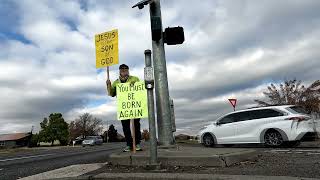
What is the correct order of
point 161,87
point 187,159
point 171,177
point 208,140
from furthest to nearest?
point 208,140, point 161,87, point 187,159, point 171,177

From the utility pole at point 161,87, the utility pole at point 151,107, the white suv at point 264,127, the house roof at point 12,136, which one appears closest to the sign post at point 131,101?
the utility pole at point 151,107

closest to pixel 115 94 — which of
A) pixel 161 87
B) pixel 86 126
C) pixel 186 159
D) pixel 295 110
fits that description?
pixel 161 87

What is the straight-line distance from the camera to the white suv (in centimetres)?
1368

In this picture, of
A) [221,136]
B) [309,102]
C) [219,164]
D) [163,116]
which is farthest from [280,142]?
[309,102]

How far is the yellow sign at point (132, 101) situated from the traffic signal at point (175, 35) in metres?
1.37

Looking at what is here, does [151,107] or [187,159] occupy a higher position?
[151,107]

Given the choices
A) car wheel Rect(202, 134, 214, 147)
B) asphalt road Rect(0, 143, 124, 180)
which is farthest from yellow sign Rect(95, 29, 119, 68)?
car wheel Rect(202, 134, 214, 147)

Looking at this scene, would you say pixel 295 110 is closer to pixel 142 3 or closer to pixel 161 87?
pixel 161 87

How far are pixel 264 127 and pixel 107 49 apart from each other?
807 centimetres

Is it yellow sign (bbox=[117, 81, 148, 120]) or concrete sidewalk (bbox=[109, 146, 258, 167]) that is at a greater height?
yellow sign (bbox=[117, 81, 148, 120])

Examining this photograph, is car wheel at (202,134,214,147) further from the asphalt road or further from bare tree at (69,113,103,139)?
bare tree at (69,113,103,139)

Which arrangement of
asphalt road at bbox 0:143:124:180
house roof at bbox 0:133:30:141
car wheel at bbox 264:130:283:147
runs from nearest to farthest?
asphalt road at bbox 0:143:124:180 < car wheel at bbox 264:130:283:147 < house roof at bbox 0:133:30:141

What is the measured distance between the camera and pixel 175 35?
8219 mm

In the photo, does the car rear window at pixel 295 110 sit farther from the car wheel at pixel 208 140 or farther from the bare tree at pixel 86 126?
the bare tree at pixel 86 126
